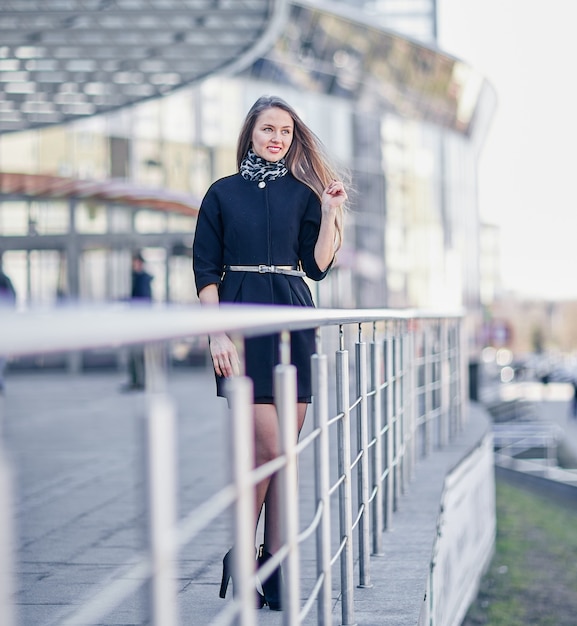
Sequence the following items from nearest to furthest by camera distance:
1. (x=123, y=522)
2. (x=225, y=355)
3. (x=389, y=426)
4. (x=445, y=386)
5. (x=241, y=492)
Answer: (x=241, y=492)
(x=225, y=355)
(x=389, y=426)
(x=123, y=522)
(x=445, y=386)

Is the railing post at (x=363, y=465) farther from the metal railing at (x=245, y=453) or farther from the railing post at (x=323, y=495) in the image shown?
the railing post at (x=323, y=495)

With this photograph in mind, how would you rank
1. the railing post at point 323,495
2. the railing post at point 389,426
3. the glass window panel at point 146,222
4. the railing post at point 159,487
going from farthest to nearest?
the glass window panel at point 146,222
the railing post at point 389,426
the railing post at point 323,495
the railing post at point 159,487

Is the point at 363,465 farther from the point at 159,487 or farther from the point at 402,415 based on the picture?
the point at 159,487

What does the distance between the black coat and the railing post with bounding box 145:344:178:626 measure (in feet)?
5.75

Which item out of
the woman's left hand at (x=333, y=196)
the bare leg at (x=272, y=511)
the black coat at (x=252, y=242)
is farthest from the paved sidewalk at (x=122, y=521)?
the woman's left hand at (x=333, y=196)

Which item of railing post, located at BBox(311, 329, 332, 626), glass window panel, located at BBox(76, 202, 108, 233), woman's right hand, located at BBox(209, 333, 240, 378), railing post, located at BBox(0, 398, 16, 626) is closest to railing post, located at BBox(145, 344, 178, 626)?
railing post, located at BBox(0, 398, 16, 626)

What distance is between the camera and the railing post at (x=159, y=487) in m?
1.58

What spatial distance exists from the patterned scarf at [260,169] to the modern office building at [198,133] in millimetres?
514

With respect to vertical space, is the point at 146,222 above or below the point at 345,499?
above

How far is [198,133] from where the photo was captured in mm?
25562

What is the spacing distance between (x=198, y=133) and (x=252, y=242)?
2252 centimetres

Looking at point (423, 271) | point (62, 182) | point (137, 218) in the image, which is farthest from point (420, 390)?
point (423, 271)

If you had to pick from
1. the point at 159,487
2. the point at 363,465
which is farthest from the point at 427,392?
the point at 159,487

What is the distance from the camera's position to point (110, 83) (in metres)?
12.8
